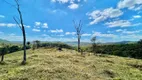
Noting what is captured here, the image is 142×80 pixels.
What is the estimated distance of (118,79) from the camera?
2909 cm

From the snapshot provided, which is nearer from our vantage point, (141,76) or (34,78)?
(34,78)

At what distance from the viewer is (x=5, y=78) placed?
1002 inches

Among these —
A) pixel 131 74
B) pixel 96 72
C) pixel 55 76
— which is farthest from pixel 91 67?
pixel 55 76

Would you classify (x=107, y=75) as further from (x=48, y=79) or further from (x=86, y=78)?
(x=48, y=79)

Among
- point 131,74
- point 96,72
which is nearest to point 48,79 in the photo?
point 96,72

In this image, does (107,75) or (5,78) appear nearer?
(5,78)

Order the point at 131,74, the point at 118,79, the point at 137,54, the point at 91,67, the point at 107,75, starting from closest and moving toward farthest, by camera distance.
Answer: the point at 118,79 → the point at 107,75 → the point at 131,74 → the point at 91,67 → the point at 137,54

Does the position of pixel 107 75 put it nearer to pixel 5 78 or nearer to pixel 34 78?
pixel 34 78

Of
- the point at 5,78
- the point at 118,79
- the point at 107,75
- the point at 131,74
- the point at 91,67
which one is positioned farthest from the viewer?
the point at 91,67

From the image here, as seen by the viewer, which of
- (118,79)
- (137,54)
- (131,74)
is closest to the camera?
(118,79)

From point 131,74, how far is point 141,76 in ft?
6.25

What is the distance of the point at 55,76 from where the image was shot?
89.2 ft

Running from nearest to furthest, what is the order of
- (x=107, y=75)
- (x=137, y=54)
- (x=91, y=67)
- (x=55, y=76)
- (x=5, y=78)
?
(x=5, y=78), (x=55, y=76), (x=107, y=75), (x=91, y=67), (x=137, y=54)

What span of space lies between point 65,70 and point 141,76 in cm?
1283
